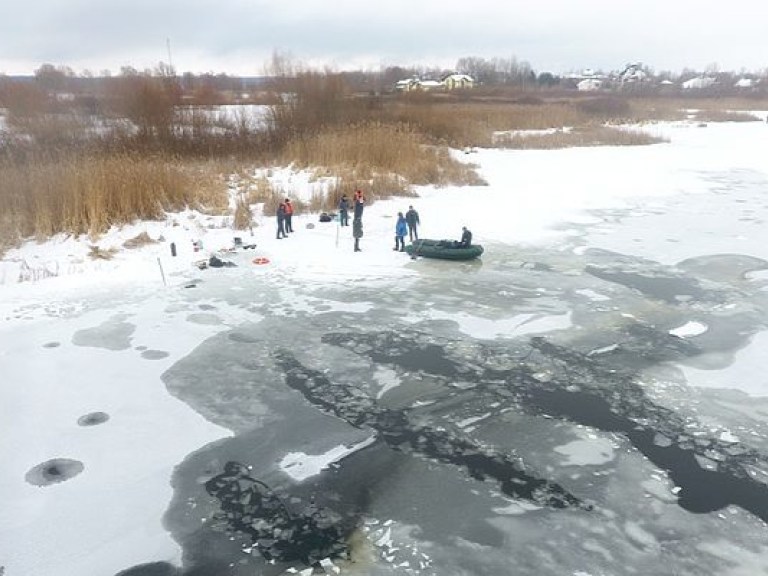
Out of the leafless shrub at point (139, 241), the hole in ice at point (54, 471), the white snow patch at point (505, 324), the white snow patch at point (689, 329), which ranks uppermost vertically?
the leafless shrub at point (139, 241)

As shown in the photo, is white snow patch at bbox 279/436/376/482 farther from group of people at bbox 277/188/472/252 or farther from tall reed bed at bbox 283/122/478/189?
tall reed bed at bbox 283/122/478/189

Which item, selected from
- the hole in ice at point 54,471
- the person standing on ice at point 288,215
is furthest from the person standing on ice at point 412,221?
the hole in ice at point 54,471

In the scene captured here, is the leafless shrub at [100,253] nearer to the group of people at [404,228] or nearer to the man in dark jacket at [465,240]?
the group of people at [404,228]

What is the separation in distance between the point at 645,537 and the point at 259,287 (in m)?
7.25

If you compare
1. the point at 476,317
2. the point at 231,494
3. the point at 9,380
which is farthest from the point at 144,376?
the point at 476,317

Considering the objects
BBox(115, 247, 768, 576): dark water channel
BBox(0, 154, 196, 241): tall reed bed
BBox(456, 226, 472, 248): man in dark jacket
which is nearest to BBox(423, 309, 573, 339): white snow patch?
BBox(115, 247, 768, 576): dark water channel

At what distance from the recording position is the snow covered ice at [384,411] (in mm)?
4500

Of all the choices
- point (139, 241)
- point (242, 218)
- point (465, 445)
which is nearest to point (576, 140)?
point (242, 218)

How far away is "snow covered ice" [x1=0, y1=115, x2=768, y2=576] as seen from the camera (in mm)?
4500

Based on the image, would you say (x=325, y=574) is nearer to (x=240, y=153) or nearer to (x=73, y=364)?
(x=73, y=364)

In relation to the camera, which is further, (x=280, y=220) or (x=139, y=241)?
(x=280, y=220)

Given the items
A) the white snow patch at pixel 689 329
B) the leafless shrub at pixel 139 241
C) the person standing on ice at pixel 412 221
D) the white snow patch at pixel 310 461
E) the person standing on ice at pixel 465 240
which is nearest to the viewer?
the white snow patch at pixel 310 461

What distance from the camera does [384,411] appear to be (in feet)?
20.8

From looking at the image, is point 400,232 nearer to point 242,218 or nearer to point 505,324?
point 242,218
